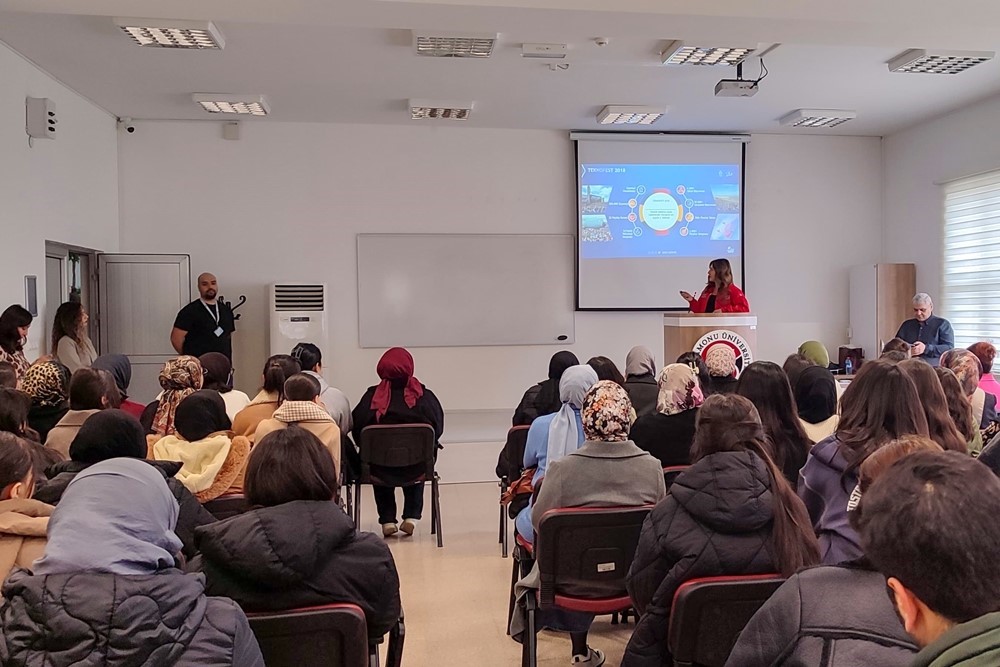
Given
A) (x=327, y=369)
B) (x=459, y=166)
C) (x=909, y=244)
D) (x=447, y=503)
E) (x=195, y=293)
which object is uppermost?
(x=459, y=166)

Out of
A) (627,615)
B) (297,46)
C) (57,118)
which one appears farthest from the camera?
(57,118)

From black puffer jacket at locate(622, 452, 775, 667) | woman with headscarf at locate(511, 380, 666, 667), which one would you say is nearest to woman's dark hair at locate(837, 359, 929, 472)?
black puffer jacket at locate(622, 452, 775, 667)

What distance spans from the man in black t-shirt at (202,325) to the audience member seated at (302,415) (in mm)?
3617

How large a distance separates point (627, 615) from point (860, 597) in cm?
251

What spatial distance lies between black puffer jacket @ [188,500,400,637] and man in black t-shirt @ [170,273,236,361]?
5.38 metres

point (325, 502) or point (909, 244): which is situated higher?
point (909, 244)

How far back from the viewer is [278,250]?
24.9 ft

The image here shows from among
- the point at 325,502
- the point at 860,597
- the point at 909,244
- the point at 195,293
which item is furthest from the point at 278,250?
the point at 860,597

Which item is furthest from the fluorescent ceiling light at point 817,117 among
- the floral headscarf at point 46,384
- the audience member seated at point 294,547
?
the audience member seated at point 294,547

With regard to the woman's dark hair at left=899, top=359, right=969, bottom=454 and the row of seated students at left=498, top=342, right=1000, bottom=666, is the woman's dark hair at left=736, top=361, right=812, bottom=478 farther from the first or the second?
the woman's dark hair at left=899, top=359, right=969, bottom=454

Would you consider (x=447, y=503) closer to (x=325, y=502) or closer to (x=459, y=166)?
(x=459, y=166)

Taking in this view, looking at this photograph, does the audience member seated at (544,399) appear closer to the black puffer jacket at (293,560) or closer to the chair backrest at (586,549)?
the chair backrest at (586,549)

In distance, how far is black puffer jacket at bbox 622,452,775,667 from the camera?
2.07m

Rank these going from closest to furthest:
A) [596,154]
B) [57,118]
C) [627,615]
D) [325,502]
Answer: [325,502] < [627,615] < [57,118] < [596,154]
